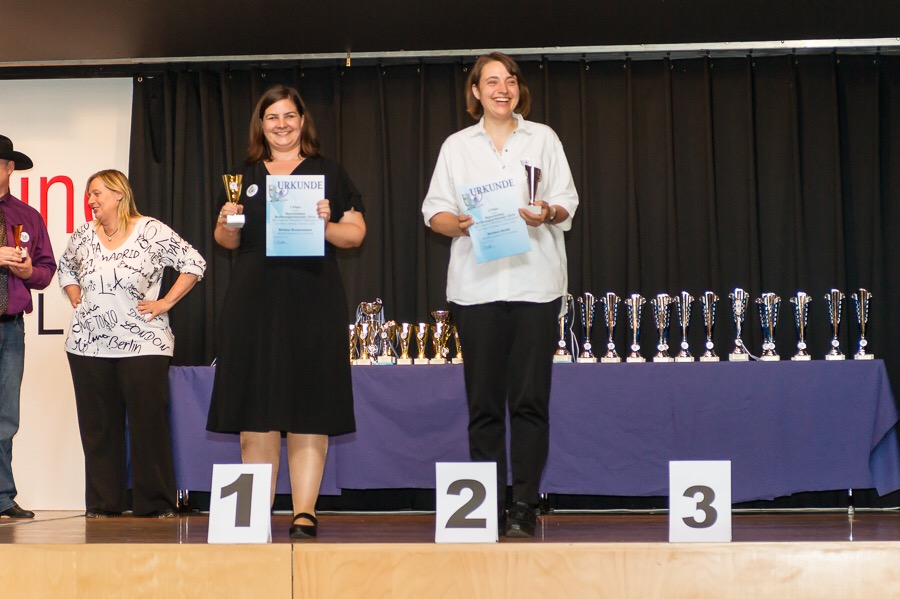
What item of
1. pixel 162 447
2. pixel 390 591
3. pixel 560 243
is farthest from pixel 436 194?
pixel 162 447

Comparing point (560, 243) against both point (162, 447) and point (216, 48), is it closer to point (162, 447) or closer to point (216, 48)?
point (162, 447)

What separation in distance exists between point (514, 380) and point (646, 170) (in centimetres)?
270

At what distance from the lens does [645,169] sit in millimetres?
5199

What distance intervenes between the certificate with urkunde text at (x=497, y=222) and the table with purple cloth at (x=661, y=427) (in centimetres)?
150

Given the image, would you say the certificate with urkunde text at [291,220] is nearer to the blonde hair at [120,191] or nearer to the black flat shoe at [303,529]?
the black flat shoe at [303,529]

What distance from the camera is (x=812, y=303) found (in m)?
5.04

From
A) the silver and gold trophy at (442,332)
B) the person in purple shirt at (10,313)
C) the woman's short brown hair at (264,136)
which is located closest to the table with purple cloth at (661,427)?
the silver and gold trophy at (442,332)

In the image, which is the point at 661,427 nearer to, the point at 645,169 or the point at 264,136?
the point at 645,169

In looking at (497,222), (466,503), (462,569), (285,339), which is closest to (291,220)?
(285,339)

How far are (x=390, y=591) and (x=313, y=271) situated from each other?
102 cm

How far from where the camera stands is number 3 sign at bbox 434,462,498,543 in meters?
2.35

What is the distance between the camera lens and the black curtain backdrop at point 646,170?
16.6 ft

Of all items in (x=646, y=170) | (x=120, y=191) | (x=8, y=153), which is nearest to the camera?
(x=8, y=153)

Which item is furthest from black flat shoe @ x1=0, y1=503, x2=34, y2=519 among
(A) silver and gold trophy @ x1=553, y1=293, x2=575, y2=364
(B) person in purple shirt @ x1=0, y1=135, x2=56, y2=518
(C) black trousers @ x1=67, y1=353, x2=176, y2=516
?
(A) silver and gold trophy @ x1=553, y1=293, x2=575, y2=364
